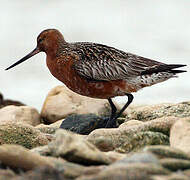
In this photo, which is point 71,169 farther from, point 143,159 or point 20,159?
point 143,159

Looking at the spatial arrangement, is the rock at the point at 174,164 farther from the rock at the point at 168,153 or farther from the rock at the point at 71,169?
the rock at the point at 71,169

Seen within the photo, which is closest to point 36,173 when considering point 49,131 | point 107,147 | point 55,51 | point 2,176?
point 2,176

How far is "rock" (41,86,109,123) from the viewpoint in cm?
1345

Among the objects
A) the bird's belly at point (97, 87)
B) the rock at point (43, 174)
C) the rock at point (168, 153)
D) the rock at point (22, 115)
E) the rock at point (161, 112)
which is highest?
the rock at point (43, 174)

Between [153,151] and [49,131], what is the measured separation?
518cm

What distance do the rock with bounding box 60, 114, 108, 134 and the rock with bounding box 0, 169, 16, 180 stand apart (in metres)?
5.51

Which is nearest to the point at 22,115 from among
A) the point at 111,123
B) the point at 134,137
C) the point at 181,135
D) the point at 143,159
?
the point at 111,123

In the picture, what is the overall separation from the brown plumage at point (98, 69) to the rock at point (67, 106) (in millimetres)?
1708

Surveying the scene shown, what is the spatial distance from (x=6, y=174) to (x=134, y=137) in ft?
8.53

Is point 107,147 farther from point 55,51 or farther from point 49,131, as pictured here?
point 55,51

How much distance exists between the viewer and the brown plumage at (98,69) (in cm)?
1091

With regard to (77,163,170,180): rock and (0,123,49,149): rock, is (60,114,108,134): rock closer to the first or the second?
(0,123,49,149): rock

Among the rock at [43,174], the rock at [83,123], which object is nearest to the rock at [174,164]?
the rock at [43,174]

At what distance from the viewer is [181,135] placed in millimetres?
6840
